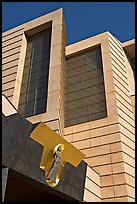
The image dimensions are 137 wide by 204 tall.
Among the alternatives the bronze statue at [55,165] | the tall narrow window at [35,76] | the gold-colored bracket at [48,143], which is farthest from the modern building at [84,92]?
the bronze statue at [55,165]

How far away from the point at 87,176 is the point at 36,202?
5.00 m

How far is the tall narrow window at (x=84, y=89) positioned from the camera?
25.0 m

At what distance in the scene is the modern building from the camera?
20938mm

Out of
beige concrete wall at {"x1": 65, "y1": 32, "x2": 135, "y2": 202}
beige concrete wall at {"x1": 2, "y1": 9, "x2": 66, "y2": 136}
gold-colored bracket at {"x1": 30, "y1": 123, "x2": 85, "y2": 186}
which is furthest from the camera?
beige concrete wall at {"x1": 2, "y1": 9, "x2": 66, "y2": 136}

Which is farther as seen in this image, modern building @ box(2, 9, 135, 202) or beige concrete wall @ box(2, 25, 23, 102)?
beige concrete wall @ box(2, 25, 23, 102)

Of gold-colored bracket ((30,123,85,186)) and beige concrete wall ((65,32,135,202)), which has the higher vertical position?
beige concrete wall ((65,32,135,202))

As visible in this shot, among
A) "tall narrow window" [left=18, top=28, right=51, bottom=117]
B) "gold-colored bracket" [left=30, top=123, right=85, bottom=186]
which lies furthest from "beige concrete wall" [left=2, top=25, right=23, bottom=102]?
"gold-colored bracket" [left=30, top=123, right=85, bottom=186]

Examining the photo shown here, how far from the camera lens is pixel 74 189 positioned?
54.2ft

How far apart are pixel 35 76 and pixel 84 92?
19.4ft

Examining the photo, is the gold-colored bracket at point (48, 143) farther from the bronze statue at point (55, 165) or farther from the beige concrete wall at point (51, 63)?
the beige concrete wall at point (51, 63)

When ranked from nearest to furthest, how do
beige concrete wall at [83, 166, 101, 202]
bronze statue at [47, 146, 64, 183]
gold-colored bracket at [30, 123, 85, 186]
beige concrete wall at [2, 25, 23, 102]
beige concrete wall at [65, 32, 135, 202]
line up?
gold-colored bracket at [30, 123, 85, 186] < bronze statue at [47, 146, 64, 183] < beige concrete wall at [83, 166, 101, 202] < beige concrete wall at [65, 32, 135, 202] < beige concrete wall at [2, 25, 23, 102]

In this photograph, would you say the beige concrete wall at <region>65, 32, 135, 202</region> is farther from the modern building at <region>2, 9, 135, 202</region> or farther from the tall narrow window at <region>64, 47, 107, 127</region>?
the tall narrow window at <region>64, 47, 107, 127</region>

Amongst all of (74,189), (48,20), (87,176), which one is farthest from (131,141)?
(48,20)

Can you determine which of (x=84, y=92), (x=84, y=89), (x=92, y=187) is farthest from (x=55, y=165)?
(x=84, y=89)
